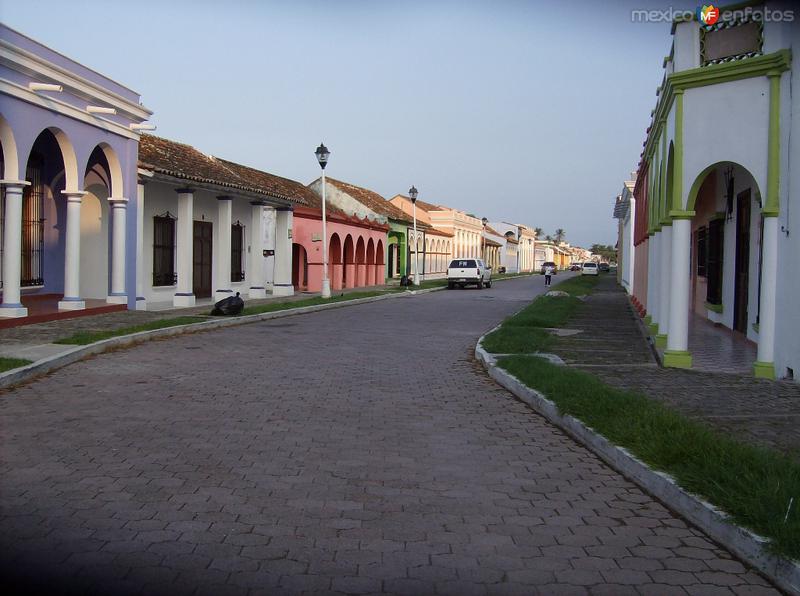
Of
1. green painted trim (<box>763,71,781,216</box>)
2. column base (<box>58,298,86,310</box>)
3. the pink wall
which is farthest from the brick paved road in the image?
the pink wall

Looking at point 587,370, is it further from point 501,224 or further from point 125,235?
point 501,224

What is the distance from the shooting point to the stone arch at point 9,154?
42.8 ft

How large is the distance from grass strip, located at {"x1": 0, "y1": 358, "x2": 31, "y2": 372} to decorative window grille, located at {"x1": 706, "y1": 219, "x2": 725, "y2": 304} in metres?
13.3

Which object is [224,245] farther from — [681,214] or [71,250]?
[681,214]

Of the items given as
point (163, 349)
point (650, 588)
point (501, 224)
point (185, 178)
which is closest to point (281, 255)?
point (185, 178)

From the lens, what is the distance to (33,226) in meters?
16.1

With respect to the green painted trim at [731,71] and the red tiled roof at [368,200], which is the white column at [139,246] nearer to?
the green painted trim at [731,71]

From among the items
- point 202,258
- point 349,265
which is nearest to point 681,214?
point 202,258

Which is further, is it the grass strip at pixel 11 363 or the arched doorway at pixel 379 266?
the arched doorway at pixel 379 266

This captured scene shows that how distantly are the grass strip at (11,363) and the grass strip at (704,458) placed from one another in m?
6.53

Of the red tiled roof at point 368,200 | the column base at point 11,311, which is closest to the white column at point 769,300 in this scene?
the column base at point 11,311

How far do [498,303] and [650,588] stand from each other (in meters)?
23.4

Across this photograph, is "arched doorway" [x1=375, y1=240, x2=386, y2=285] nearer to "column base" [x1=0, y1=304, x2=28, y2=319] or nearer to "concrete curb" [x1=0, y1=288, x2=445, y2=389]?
"concrete curb" [x1=0, y1=288, x2=445, y2=389]

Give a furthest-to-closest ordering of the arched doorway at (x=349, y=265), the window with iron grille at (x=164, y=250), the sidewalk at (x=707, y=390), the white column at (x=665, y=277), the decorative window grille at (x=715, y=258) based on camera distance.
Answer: the arched doorway at (x=349, y=265), the window with iron grille at (x=164, y=250), the decorative window grille at (x=715, y=258), the white column at (x=665, y=277), the sidewalk at (x=707, y=390)
